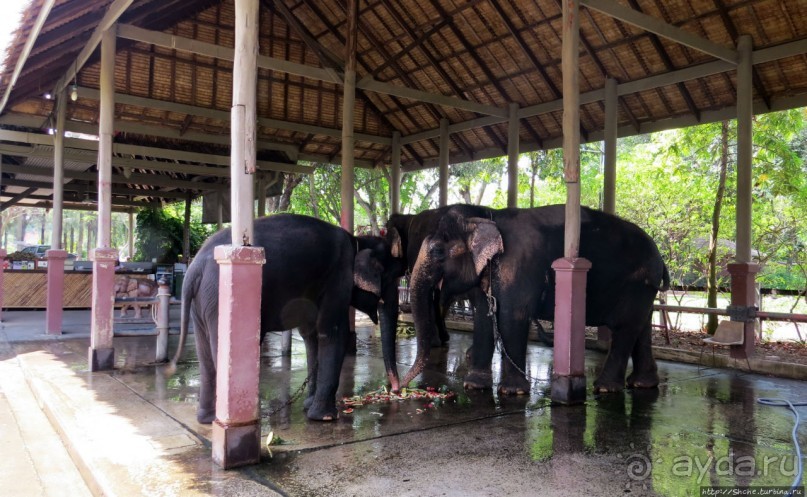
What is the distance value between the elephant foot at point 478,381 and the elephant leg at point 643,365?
1683 mm

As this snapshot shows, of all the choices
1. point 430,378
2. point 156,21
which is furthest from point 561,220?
point 156,21

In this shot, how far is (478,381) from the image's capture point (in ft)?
21.0

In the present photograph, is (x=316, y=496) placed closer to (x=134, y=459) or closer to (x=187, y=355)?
(x=134, y=459)

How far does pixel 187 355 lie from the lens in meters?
8.34

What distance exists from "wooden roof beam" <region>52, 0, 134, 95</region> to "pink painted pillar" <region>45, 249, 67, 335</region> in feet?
9.35

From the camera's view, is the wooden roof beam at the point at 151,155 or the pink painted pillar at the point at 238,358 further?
the wooden roof beam at the point at 151,155

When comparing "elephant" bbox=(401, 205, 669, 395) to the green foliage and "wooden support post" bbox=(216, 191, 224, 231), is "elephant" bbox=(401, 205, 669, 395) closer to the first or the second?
"wooden support post" bbox=(216, 191, 224, 231)

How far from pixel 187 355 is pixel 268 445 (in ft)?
15.4

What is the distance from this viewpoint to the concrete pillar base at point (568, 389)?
5637 mm

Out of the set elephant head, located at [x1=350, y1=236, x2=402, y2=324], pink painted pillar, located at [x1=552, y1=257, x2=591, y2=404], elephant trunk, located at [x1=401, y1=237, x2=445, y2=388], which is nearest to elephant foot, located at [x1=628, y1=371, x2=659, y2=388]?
pink painted pillar, located at [x1=552, y1=257, x2=591, y2=404]

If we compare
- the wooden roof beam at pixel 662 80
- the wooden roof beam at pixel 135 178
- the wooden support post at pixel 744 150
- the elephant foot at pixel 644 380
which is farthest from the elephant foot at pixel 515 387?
the wooden roof beam at pixel 135 178

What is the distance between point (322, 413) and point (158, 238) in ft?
55.2

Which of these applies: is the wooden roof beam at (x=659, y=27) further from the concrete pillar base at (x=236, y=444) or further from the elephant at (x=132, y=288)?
the elephant at (x=132, y=288)

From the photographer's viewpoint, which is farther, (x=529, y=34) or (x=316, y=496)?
(x=529, y=34)
